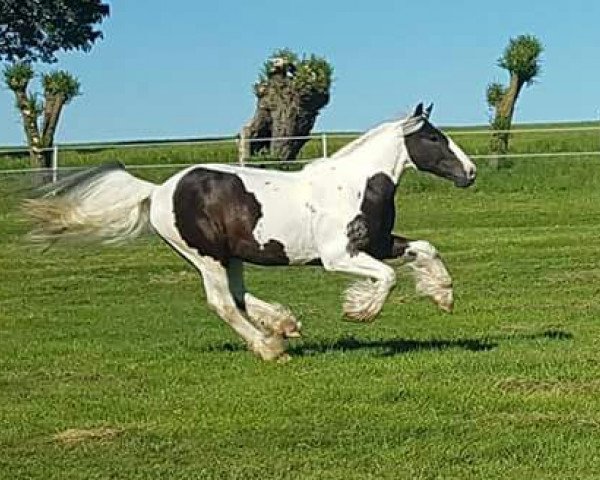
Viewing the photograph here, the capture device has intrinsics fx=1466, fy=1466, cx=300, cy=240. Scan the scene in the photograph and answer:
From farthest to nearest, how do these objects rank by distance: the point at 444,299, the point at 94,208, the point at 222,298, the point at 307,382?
1. the point at 94,208
2. the point at 222,298
3. the point at 444,299
4. the point at 307,382

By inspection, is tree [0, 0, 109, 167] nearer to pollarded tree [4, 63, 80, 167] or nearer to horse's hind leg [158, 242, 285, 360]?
pollarded tree [4, 63, 80, 167]

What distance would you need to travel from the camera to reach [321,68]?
Answer: 128ft

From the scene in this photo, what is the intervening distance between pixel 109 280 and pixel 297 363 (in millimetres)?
8159

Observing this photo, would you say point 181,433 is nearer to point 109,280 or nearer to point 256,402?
point 256,402

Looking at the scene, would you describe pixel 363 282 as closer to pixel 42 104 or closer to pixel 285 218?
pixel 285 218

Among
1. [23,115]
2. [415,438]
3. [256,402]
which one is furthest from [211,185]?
[23,115]

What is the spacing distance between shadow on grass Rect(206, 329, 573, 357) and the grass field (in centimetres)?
3

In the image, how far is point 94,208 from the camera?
11172mm

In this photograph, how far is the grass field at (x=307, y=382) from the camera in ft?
23.6

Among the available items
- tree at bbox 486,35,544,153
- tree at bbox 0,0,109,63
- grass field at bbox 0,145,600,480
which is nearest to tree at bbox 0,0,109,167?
tree at bbox 0,0,109,63

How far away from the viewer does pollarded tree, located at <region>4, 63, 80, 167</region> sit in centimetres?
3972

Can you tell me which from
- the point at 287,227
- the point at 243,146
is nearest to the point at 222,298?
the point at 287,227

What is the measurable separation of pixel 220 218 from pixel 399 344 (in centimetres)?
184

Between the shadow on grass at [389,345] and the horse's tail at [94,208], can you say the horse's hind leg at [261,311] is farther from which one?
the horse's tail at [94,208]
